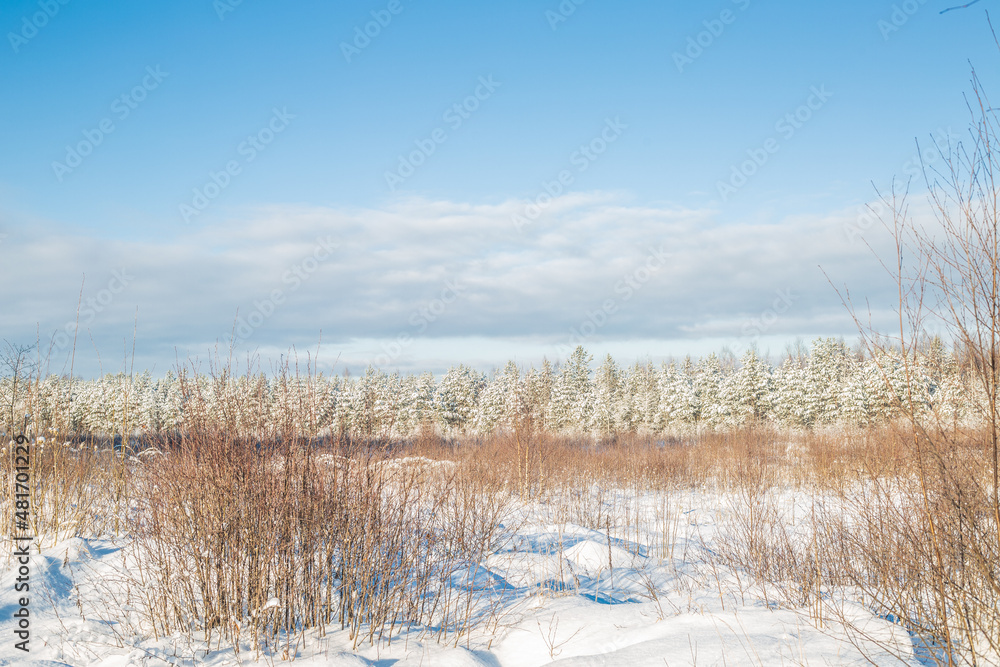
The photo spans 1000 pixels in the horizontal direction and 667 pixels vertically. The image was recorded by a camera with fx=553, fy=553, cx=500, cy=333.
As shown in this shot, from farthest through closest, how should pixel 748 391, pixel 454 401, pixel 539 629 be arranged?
pixel 454 401 < pixel 748 391 < pixel 539 629

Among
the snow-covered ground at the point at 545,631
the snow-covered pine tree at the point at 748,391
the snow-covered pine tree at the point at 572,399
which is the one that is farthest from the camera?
the snow-covered pine tree at the point at 572,399

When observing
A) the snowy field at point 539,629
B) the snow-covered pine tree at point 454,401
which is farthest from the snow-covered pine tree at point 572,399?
the snowy field at point 539,629

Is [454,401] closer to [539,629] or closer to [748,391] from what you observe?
[748,391]

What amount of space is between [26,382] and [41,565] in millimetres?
2296

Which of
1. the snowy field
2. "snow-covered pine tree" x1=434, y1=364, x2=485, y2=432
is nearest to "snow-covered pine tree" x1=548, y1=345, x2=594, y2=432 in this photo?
"snow-covered pine tree" x1=434, y1=364, x2=485, y2=432

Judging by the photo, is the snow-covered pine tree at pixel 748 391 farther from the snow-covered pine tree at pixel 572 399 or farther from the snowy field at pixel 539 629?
the snowy field at pixel 539 629

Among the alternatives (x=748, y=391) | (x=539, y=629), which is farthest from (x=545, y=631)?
(x=748, y=391)

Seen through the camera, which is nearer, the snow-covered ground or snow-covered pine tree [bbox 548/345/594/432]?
the snow-covered ground

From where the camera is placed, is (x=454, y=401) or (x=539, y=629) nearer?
(x=539, y=629)

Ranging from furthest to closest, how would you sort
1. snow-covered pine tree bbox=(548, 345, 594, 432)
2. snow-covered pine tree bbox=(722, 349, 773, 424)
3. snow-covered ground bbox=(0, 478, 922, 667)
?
snow-covered pine tree bbox=(548, 345, 594, 432), snow-covered pine tree bbox=(722, 349, 773, 424), snow-covered ground bbox=(0, 478, 922, 667)

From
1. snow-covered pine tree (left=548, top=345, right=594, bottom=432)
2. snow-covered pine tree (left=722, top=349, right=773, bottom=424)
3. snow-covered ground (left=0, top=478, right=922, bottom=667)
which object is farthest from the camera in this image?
snow-covered pine tree (left=548, top=345, right=594, bottom=432)

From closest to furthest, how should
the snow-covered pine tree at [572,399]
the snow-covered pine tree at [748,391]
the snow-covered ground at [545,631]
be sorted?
the snow-covered ground at [545,631]
the snow-covered pine tree at [748,391]
the snow-covered pine tree at [572,399]

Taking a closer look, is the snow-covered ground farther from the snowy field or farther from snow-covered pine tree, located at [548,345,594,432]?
snow-covered pine tree, located at [548,345,594,432]

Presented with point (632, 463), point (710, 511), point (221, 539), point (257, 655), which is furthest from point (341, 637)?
point (632, 463)
